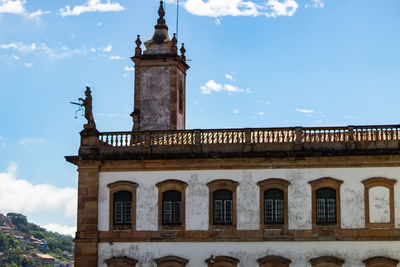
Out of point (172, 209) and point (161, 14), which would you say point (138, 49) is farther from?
point (172, 209)

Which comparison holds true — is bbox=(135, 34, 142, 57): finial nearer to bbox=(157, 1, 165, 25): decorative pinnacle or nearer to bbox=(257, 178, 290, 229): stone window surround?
bbox=(157, 1, 165, 25): decorative pinnacle

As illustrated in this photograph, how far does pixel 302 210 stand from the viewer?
36.8 metres

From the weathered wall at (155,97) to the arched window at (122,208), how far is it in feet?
26.7

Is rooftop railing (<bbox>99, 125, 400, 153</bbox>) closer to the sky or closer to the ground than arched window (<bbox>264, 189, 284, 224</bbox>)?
closer to the sky

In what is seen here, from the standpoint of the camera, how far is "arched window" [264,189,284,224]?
37.1m

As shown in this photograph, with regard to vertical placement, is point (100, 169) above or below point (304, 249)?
above

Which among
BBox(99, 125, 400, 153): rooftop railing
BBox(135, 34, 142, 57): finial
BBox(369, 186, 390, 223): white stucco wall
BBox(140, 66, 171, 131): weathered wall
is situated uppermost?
BBox(135, 34, 142, 57): finial

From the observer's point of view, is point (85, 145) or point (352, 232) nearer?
point (352, 232)

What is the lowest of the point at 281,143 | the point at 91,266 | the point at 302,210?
the point at 91,266

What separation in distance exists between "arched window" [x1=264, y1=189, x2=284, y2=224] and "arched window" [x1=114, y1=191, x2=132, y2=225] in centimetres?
666

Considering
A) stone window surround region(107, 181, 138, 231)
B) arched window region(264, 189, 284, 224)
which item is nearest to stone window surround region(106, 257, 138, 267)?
stone window surround region(107, 181, 138, 231)

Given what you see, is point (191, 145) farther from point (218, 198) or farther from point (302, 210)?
point (302, 210)

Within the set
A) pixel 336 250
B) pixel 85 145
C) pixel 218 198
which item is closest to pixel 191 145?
pixel 218 198

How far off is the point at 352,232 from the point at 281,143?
5.35 meters
